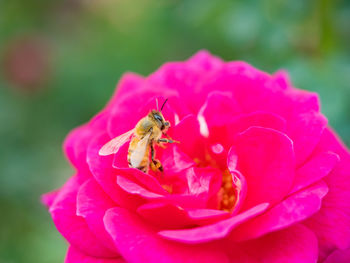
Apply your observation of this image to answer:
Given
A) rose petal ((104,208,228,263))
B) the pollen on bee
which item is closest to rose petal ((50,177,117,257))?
rose petal ((104,208,228,263))

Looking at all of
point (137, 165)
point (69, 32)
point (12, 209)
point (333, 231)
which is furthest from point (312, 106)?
point (69, 32)

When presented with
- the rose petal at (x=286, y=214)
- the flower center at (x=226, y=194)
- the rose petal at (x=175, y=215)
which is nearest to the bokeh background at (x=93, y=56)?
the flower center at (x=226, y=194)

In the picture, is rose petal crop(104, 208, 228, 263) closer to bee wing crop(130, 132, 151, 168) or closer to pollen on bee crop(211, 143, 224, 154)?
bee wing crop(130, 132, 151, 168)

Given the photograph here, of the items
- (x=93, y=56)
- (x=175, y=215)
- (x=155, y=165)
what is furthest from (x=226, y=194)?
(x=93, y=56)

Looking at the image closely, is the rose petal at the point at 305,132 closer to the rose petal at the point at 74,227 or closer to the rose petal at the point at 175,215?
the rose petal at the point at 175,215

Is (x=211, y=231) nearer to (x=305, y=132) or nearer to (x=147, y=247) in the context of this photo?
(x=147, y=247)

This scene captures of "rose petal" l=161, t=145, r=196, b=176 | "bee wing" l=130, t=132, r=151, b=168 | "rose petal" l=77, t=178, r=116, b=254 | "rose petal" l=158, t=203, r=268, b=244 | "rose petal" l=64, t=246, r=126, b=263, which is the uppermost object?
"bee wing" l=130, t=132, r=151, b=168

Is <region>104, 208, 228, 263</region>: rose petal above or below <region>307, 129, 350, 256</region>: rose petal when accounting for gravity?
above
